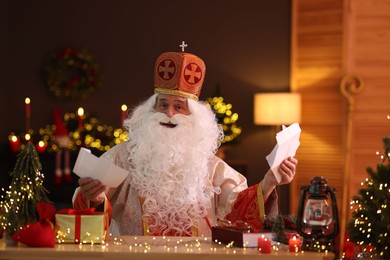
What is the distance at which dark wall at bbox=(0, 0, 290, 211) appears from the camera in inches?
324

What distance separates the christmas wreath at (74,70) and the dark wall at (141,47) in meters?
0.08

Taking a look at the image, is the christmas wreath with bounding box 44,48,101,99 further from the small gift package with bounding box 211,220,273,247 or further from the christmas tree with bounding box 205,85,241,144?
the small gift package with bounding box 211,220,273,247

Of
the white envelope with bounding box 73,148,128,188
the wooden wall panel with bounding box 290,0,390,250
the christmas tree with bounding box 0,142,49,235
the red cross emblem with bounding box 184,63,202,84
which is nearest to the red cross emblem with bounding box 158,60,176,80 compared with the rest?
the red cross emblem with bounding box 184,63,202,84

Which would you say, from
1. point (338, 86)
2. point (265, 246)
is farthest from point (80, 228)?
point (338, 86)

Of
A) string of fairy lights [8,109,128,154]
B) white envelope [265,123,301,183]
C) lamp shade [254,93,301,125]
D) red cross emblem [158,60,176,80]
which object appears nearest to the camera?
white envelope [265,123,301,183]

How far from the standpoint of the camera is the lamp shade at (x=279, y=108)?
7629 mm

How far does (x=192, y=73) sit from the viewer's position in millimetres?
4219

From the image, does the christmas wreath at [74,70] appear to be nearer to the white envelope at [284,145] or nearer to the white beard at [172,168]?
the white beard at [172,168]

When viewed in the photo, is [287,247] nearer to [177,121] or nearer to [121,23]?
[177,121]

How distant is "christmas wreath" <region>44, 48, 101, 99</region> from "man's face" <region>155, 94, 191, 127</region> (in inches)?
166

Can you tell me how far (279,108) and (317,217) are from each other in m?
4.73

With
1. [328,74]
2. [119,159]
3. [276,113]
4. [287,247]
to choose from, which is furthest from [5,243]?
[328,74]

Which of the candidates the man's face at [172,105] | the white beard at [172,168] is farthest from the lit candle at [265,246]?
the man's face at [172,105]

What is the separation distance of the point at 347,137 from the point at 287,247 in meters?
4.94
